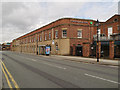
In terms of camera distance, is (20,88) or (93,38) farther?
(93,38)

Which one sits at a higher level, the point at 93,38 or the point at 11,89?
the point at 93,38

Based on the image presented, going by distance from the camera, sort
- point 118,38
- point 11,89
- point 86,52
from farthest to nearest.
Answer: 1. point 118,38
2. point 86,52
3. point 11,89

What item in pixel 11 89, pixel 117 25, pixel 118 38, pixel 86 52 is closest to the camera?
pixel 11 89

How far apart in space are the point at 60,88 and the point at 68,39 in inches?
1022

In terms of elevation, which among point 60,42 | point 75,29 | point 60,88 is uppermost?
point 75,29

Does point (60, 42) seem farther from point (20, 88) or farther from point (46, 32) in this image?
point (20, 88)

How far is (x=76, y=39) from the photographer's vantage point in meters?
32.2

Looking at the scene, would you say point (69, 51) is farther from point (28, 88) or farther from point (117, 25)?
point (28, 88)

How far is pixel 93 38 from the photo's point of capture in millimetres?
35219

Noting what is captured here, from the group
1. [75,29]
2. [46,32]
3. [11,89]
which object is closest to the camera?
[11,89]

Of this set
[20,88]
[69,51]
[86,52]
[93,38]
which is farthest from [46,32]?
[20,88]

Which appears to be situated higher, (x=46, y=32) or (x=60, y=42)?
(x=46, y=32)

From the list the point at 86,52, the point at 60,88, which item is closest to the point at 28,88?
the point at 60,88

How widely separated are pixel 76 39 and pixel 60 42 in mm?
4951
